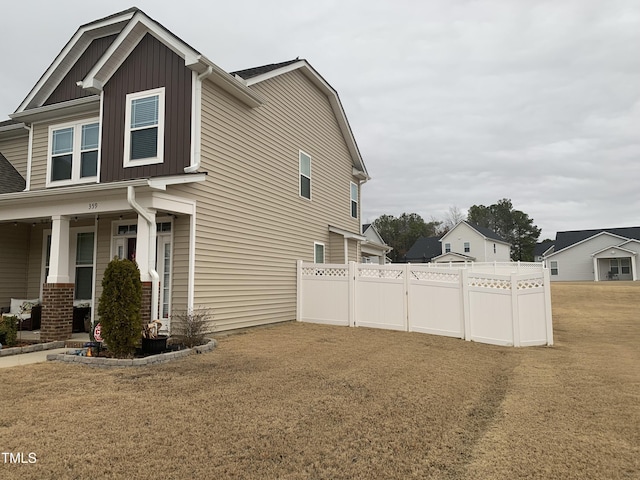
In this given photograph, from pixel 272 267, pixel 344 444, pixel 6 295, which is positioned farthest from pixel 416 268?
pixel 6 295

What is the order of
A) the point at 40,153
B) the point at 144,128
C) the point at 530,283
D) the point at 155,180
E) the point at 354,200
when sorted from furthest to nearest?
the point at 354,200, the point at 40,153, the point at 144,128, the point at 530,283, the point at 155,180

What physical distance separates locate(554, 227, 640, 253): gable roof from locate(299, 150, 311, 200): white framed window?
125 feet

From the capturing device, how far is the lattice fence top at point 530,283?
9.41 meters

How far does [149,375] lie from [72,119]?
8.61 m

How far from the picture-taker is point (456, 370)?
659 centimetres

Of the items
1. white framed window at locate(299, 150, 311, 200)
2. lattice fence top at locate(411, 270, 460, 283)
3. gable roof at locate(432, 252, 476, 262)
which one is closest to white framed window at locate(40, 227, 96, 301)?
white framed window at locate(299, 150, 311, 200)

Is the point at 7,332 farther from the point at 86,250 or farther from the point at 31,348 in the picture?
the point at 86,250

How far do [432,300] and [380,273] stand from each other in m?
1.66

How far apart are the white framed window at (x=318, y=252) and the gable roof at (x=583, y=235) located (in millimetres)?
36984

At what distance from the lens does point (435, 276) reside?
1059 cm

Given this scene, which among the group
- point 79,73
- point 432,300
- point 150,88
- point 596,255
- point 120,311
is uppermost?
point 79,73

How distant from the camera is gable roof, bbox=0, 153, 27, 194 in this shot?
1162 cm

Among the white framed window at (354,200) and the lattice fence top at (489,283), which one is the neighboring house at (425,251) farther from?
the lattice fence top at (489,283)

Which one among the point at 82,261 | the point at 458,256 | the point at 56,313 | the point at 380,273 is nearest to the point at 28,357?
the point at 56,313
